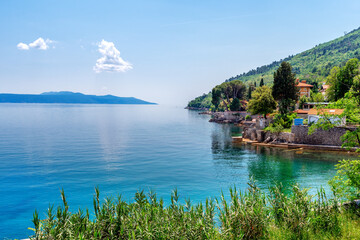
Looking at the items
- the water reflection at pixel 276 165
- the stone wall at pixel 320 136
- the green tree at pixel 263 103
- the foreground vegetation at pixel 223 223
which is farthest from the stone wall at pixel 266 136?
the foreground vegetation at pixel 223 223

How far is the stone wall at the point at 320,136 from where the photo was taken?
1670 inches

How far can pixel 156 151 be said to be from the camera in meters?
47.8

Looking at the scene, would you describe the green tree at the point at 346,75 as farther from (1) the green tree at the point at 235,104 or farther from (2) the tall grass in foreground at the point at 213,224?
(1) the green tree at the point at 235,104

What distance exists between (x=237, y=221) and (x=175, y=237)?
318 cm

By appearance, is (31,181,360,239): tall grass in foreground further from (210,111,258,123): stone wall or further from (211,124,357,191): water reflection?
(210,111,258,123): stone wall

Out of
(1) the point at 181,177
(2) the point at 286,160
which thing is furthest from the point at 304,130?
(1) the point at 181,177

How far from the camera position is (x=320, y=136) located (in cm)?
4409

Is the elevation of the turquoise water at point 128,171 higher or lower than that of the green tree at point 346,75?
lower

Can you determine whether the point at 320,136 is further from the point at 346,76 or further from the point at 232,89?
the point at 232,89

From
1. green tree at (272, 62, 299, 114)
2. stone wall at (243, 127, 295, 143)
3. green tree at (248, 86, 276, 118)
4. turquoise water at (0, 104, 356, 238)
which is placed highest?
green tree at (272, 62, 299, 114)

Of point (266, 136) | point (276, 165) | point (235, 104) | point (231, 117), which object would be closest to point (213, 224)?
point (276, 165)

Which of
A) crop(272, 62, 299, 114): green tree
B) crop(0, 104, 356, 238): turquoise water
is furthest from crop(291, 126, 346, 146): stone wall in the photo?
crop(272, 62, 299, 114): green tree

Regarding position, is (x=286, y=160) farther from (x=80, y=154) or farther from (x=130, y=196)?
(x=80, y=154)

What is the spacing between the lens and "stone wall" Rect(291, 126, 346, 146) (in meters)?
42.4
